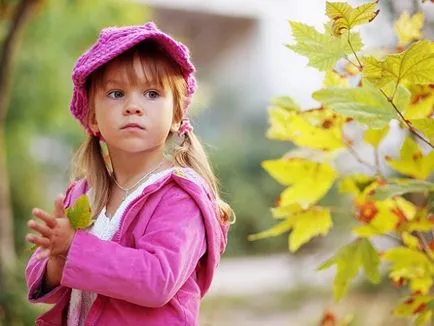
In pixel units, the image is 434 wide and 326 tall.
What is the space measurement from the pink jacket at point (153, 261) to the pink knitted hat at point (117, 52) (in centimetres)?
18

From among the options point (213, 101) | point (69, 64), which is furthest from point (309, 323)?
point (213, 101)

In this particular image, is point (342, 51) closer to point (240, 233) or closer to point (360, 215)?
point (360, 215)

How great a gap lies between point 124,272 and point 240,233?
9.28 meters

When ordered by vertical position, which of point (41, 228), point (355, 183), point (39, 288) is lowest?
point (39, 288)

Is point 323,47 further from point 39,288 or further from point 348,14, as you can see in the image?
point 39,288

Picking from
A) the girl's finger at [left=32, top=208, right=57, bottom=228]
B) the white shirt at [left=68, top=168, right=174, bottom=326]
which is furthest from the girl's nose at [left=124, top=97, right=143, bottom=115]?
the girl's finger at [left=32, top=208, right=57, bottom=228]

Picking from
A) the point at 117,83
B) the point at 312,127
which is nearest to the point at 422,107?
the point at 312,127

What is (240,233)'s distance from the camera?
10.3 m

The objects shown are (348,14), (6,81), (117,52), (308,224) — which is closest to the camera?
(348,14)

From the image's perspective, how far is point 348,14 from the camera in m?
0.99

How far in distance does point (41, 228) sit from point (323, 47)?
0.46m

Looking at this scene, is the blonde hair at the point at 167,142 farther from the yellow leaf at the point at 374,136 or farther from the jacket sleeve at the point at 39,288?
the yellow leaf at the point at 374,136

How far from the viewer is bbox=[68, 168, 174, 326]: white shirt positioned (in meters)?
1.17

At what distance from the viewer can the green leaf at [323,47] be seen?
3.43 feet
